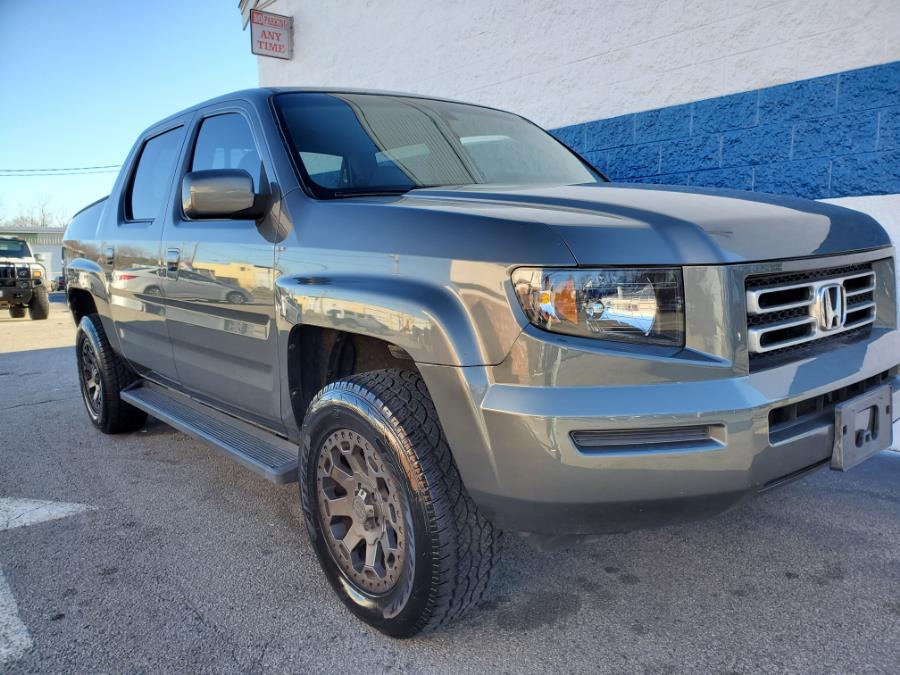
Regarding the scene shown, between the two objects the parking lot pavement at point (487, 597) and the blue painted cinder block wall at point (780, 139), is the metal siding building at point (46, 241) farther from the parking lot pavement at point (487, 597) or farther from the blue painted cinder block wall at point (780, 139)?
the parking lot pavement at point (487, 597)

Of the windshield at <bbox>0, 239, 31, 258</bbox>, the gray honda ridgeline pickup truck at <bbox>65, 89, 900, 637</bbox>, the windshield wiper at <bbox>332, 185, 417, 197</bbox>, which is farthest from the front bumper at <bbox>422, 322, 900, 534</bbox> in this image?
the windshield at <bbox>0, 239, 31, 258</bbox>

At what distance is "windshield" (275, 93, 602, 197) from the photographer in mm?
2643

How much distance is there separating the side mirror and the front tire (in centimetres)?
75

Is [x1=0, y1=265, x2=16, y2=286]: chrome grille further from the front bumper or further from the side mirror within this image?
the front bumper

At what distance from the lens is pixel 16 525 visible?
10.2 ft

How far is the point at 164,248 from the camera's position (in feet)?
10.8

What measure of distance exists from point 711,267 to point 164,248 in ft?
8.21

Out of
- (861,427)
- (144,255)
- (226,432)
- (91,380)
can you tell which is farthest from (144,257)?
(861,427)

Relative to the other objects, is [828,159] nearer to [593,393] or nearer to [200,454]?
[593,393]

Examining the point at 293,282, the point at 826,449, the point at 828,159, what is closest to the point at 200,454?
the point at 293,282

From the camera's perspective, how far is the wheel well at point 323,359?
2463mm

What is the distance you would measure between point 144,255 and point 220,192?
4.21ft

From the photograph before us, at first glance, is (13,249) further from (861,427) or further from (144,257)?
(861,427)

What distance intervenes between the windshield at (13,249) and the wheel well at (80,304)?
12.0 meters
